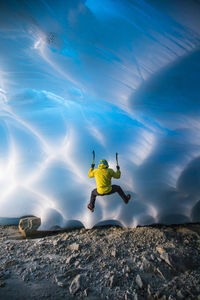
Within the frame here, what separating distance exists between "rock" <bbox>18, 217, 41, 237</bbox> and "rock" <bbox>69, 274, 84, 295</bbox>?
11.1ft

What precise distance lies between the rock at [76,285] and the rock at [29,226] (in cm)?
338

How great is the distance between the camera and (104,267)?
3.12 meters

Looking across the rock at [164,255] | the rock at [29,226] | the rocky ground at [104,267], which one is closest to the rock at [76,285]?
the rocky ground at [104,267]

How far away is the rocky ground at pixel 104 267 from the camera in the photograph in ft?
8.07

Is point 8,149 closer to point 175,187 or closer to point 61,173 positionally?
point 61,173

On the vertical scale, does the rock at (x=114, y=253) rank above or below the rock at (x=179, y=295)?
above

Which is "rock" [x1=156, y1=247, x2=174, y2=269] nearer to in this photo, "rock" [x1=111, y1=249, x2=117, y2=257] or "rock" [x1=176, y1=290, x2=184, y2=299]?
"rock" [x1=176, y1=290, x2=184, y2=299]

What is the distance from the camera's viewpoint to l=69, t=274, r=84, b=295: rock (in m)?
2.44

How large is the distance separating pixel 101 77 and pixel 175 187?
523 centimetres

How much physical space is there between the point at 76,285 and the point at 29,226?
11.8 ft

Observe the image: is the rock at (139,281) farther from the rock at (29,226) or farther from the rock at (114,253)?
the rock at (29,226)

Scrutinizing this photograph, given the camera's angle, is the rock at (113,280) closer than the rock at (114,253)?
Yes

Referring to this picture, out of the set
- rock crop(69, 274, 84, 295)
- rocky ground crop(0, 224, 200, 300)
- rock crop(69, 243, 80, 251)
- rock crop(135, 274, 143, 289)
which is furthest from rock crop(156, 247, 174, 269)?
rock crop(69, 243, 80, 251)

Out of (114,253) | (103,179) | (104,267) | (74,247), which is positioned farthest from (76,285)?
(103,179)
